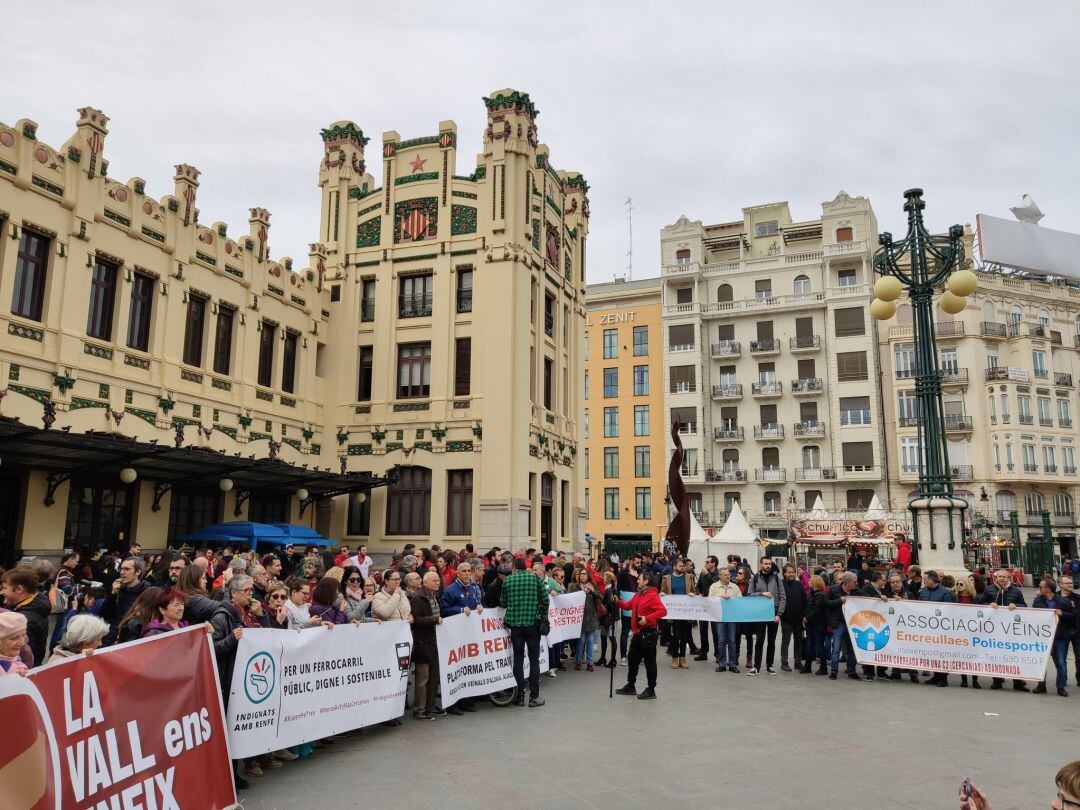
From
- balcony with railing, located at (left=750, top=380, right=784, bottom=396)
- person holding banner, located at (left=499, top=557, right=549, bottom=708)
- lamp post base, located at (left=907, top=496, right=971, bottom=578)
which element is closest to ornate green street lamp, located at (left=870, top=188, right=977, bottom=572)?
lamp post base, located at (left=907, top=496, right=971, bottom=578)

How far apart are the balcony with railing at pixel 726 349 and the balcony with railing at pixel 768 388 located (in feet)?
8.86

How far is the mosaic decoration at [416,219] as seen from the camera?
29.0m

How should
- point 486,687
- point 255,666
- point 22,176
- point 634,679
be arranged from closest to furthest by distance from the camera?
point 255,666
point 486,687
point 634,679
point 22,176

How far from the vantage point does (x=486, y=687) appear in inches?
413

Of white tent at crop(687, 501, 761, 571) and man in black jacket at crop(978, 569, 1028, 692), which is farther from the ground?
white tent at crop(687, 501, 761, 571)

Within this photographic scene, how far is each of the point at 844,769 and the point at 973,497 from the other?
4795 cm

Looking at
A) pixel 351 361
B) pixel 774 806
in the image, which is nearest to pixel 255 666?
pixel 774 806

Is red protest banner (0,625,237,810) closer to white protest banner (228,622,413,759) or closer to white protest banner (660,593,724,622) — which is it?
white protest banner (228,622,413,759)

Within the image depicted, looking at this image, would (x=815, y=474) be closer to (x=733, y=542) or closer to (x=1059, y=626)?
(x=733, y=542)

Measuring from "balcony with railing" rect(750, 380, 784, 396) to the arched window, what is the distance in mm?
33086

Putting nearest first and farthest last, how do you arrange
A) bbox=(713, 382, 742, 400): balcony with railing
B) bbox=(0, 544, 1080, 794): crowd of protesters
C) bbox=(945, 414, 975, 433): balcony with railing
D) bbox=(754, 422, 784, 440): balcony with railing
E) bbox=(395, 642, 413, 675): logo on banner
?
bbox=(0, 544, 1080, 794): crowd of protesters, bbox=(395, 642, 413, 675): logo on banner, bbox=(945, 414, 975, 433): balcony with railing, bbox=(754, 422, 784, 440): balcony with railing, bbox=(713, 382, 742, 400): balcony with railing

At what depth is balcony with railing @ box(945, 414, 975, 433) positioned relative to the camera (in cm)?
4947

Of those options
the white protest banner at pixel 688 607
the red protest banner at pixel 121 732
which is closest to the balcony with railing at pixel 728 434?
the white protest banner at pixel 688 607

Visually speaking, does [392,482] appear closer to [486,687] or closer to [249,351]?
[249,351]
